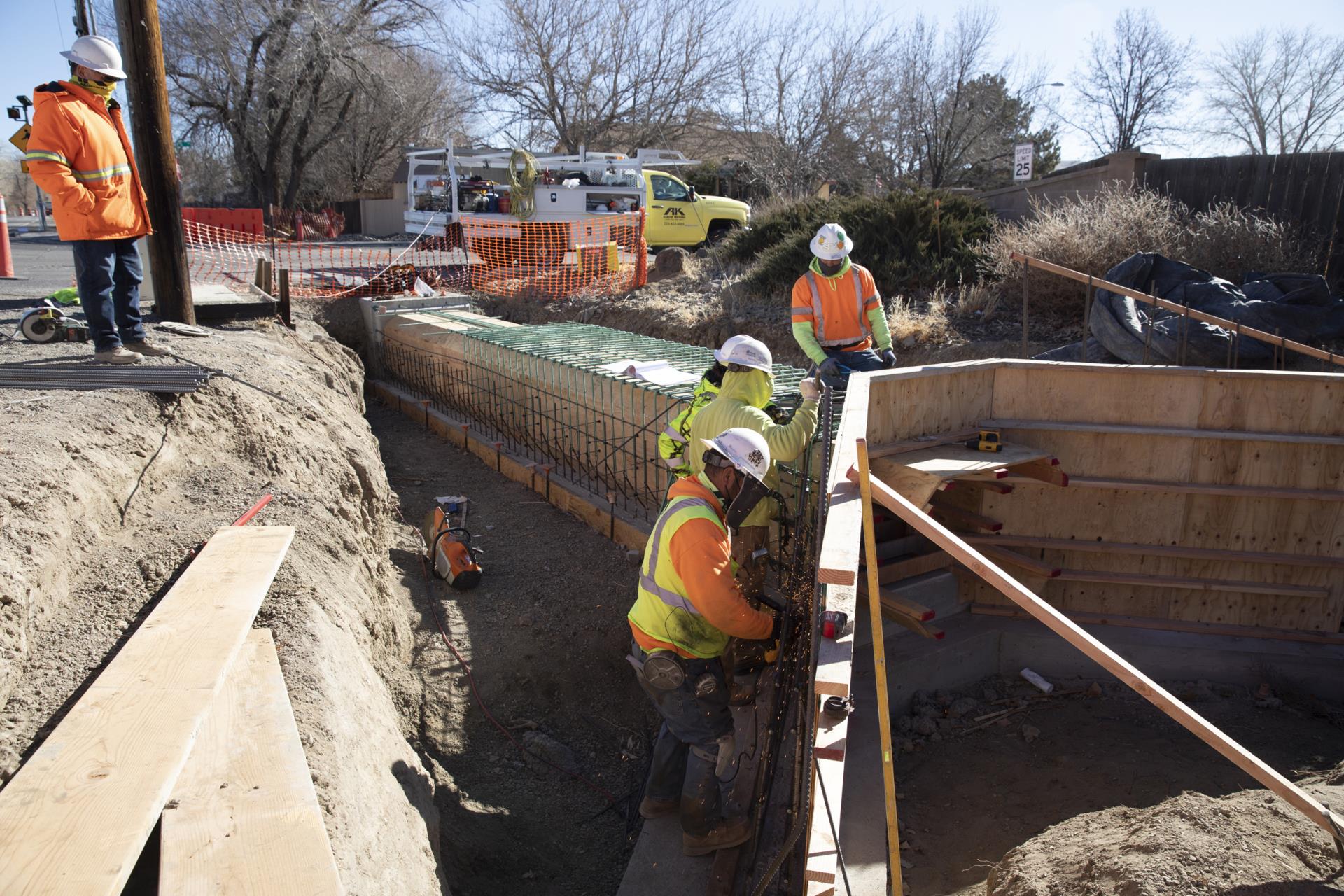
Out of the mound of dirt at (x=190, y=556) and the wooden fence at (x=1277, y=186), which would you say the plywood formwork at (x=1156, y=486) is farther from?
the wooden fence at (x=1277, y=186)

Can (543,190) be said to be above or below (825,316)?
above

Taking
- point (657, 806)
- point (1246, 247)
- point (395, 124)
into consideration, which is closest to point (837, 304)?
point (657, 806)

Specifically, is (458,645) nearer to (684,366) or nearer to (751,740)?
(751,740)

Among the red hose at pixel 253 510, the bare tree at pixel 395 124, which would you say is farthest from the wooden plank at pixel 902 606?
the bare tree at pixel 395 124

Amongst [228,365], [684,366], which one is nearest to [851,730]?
[684,366]

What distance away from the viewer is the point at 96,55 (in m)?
5.29

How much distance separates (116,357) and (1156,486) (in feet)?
23.4

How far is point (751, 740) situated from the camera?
4875 millimetres

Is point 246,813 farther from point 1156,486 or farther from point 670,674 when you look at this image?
point 1156,486

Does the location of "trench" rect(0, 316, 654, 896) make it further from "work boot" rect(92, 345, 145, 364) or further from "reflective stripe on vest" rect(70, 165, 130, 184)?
"reflective stripe on vest" rect(70, 165, 130, 184)

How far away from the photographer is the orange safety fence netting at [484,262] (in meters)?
16.5

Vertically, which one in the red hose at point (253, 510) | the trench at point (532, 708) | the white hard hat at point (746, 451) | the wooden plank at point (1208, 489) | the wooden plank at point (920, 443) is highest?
the white hard hat at point (746, 451)

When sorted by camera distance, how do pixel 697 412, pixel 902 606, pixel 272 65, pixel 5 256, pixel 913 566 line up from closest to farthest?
1. pixel 697 412
2. pixel 902 606
3. pixel 913 566
4. pixel 5 256
5. pixel 272 65

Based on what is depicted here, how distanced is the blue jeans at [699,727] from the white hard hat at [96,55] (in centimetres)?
472
